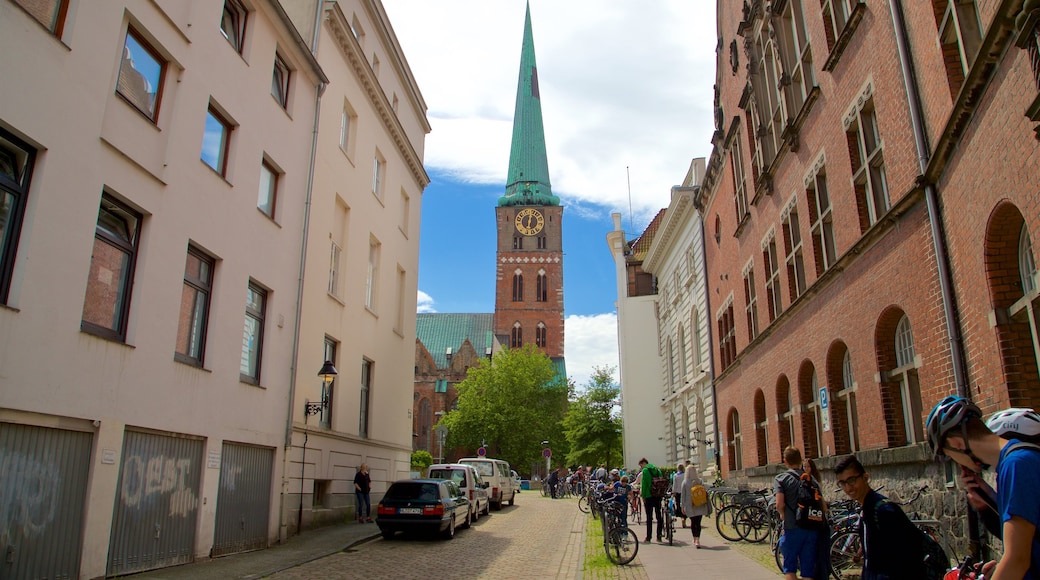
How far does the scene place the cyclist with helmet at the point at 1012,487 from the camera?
262 cm

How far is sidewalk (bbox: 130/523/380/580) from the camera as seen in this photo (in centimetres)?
1009

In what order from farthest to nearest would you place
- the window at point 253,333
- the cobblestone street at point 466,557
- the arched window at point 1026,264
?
the window at point 253,333 → the cobblestone street at point 466,557 → the arched window at point 1026,264

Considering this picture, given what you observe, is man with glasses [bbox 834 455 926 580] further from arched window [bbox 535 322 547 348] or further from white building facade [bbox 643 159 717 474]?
arched window [bbox 535 322 547 348]

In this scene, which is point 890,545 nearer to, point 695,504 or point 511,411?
point 695,504

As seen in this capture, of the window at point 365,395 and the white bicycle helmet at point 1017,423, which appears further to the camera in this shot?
the window at point 365,395

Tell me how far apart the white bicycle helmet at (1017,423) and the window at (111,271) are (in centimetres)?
987

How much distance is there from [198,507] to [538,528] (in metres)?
10.6

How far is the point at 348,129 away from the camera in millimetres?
20156

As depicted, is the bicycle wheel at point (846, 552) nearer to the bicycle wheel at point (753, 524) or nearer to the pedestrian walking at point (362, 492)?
the bicycle wheel at point (753, 524)

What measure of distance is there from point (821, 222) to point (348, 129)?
42.9 feet

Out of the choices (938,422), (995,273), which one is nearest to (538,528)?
(995,273)

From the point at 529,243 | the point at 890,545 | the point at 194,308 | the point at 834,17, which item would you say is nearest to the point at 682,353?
the point at 834,17

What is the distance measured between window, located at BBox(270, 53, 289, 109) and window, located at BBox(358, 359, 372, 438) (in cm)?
796

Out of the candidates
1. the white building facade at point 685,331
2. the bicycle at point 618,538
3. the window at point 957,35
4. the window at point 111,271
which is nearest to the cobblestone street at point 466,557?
the bicycle at point 618,538
